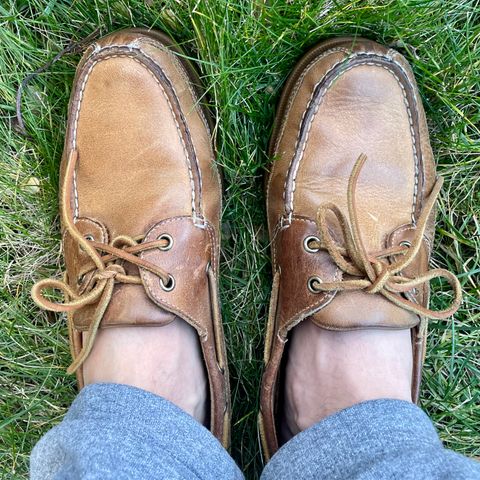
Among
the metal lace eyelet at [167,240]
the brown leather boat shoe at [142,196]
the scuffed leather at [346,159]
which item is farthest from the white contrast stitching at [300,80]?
the metal lace eyelet at [167,240]

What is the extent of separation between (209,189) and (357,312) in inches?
17.1

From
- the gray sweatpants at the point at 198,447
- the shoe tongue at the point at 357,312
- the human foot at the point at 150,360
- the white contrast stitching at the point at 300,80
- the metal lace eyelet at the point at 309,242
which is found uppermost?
the white contrast stitching at the point at 300,80

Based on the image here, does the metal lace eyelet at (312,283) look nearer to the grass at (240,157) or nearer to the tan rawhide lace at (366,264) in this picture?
the tan rawhide lace at (366,264)

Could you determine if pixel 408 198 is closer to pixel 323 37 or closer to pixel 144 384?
pixel 323 37

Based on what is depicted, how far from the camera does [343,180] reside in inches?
49.7

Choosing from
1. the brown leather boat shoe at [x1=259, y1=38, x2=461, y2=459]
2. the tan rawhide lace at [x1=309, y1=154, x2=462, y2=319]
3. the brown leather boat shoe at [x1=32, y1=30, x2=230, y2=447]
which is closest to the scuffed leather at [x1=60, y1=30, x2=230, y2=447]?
the brown leather boat shoe at [x1=32, y1=30, x2=230, y2=447]

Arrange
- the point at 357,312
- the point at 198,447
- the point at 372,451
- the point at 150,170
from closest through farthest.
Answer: the point at 372,451
the point at 198,447
the point at 357,312
the point at 150,170

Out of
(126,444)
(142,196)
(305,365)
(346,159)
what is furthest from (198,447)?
(346,159)

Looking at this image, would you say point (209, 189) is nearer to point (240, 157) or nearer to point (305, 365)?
point (240, 157)

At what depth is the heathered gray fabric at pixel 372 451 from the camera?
0.91 m

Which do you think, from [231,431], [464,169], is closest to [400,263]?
[464,169]

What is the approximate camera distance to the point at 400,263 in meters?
1.15

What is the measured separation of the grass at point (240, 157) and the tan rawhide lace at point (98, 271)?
24cm

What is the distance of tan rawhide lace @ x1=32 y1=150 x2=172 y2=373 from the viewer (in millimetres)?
1190
